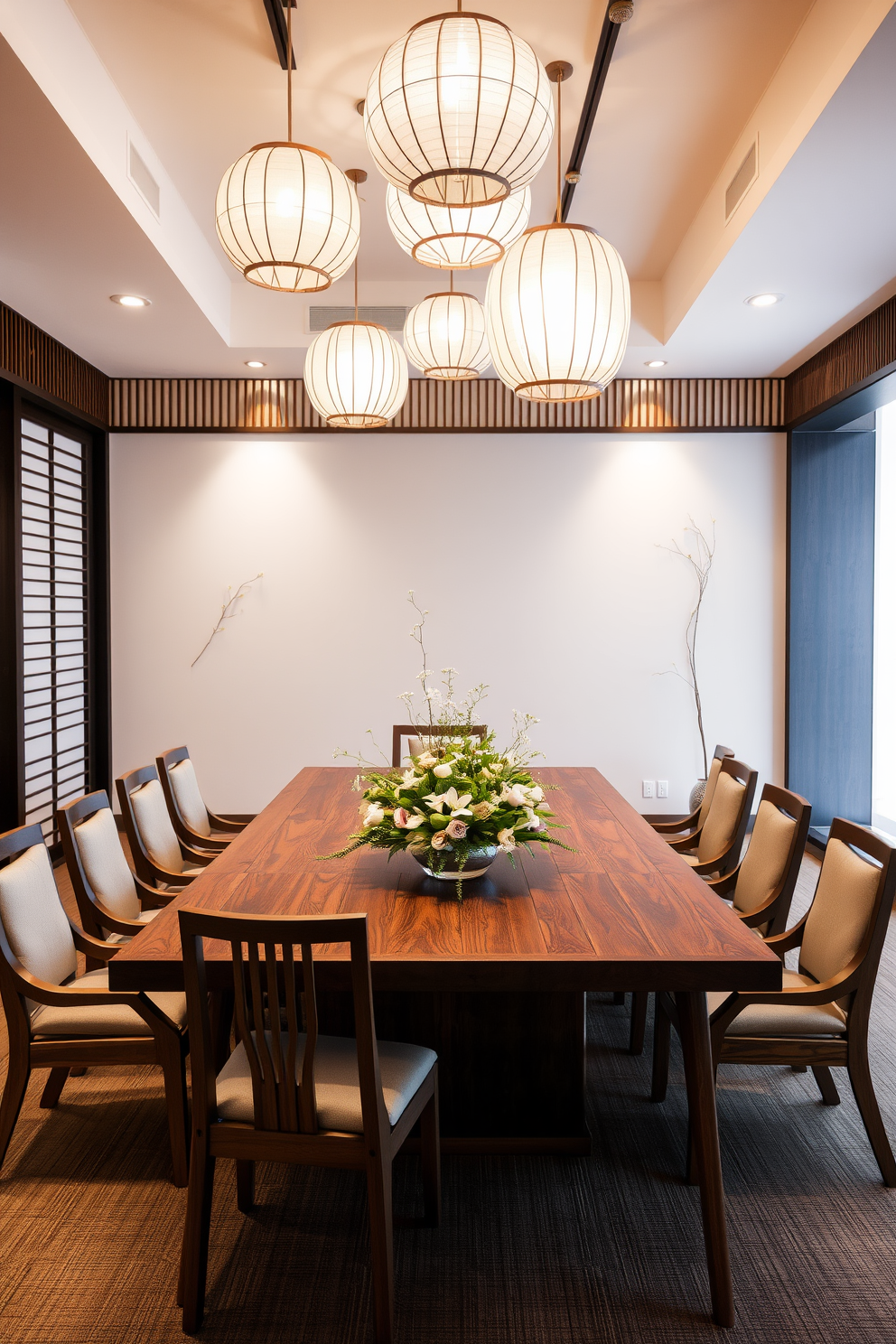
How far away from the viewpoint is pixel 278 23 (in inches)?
100

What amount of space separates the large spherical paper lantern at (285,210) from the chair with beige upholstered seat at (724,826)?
200cm

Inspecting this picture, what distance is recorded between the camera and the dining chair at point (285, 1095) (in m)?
1.52

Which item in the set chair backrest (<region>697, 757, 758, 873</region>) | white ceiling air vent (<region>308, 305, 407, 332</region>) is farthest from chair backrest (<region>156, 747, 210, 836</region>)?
white ceiling air vent (<region>308, 305, 407, 332</region>)

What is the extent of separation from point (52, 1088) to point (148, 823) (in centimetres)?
84

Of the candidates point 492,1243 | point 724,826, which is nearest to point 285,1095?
point 492,1243

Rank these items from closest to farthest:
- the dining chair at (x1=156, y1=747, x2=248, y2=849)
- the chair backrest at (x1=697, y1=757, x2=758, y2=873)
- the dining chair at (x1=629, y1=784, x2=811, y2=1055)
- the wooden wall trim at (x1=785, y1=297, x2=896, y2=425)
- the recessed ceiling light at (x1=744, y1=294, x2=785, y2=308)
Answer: the dining chair at (x1=629, y1=784, x2=811, y2=1055) < the chair backrest at (x1=697, y1=757, x2=758, y2=873) < the dining chair at (x1=156, y1=747, x2=248, y2=849) < the recessed ceiling light at (x1=744, y1=294, x2=785, y2=308) < the wooden wall trim at (x1=785, y1=297, x2=896, y2=425)

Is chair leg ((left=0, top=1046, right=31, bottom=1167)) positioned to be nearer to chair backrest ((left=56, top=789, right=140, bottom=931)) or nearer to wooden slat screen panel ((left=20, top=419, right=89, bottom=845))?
chair backrest ((left=56, top=789, right=140, bottom=931))

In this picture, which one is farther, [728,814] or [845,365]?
[845,365]

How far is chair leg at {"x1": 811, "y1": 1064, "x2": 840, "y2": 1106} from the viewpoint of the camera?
7.86 feet

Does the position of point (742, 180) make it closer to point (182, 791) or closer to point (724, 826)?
point (724, 826)

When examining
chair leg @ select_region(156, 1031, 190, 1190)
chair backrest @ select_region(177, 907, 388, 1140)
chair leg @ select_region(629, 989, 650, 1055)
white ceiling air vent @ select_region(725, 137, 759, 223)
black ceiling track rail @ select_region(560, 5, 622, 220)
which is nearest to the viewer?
chair backrest @ select_region(177, 907, 388, 1140)

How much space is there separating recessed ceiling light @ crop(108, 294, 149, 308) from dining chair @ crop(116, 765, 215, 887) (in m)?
2.16

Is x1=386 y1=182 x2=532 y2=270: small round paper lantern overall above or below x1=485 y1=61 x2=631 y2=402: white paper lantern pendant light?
above

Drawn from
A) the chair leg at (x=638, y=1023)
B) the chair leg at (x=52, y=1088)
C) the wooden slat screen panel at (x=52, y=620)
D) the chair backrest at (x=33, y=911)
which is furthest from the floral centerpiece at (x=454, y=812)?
the wooden slat screen panel at (x=52, y=620)
